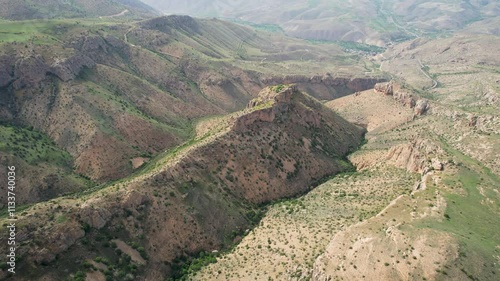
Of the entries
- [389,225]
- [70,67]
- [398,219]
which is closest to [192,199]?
[389,225]

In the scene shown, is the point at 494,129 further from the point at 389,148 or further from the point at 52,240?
the point at 52,240

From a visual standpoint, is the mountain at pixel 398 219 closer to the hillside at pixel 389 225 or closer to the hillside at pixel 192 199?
the hillside at pixel 389 225

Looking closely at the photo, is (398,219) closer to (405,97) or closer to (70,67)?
(405,97)

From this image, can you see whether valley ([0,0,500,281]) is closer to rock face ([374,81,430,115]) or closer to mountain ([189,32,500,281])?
mountain ([189,32,500,281])

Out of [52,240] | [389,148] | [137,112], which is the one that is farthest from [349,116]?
[52,240]

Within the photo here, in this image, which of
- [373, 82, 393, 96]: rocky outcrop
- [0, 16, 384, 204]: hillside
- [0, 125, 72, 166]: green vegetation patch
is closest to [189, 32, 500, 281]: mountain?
[373, 82, 393, 96]: rocky outcrop

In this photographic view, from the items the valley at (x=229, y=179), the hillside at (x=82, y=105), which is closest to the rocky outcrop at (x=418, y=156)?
the valley at (x=229, y=179)
